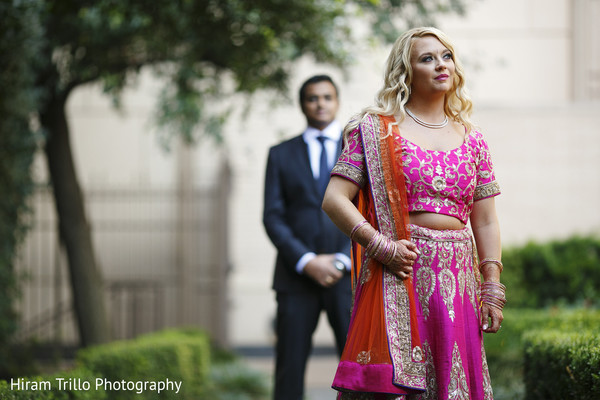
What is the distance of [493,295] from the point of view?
290 centimetres

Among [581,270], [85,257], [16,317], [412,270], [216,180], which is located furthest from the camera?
[216,180]

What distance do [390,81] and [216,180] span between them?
1027 centimetres

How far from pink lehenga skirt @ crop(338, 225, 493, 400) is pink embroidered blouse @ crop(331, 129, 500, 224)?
0.10m

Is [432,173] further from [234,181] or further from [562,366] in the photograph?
[234,181]

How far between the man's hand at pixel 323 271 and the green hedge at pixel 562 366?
1216mm

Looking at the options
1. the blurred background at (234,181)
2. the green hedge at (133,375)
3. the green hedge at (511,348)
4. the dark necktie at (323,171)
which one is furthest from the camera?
the blurred background at (234,181)

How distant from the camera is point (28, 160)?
8297 mm

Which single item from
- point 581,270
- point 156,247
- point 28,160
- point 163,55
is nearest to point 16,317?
point 28,160

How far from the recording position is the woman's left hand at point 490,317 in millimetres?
2861

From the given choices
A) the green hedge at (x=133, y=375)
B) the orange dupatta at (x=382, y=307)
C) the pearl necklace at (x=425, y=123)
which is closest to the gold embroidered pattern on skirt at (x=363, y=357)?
the orange dupatta at (x=382, y=307)

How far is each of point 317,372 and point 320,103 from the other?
6957 millimetres

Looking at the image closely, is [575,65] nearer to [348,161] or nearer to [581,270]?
[581,270]

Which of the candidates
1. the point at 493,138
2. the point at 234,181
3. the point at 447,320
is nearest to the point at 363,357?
the point at 447,320

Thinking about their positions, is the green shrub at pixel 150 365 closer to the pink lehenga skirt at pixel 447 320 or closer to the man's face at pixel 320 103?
the man's face at pixel 320 103
